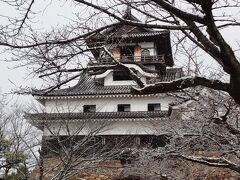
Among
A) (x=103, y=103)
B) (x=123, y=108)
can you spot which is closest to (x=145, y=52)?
(x=123, y=108)

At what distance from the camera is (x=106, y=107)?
22.6m

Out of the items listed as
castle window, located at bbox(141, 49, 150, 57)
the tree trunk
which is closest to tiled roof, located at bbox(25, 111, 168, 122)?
castle window, located at bbox(141, 49, 150, 57)

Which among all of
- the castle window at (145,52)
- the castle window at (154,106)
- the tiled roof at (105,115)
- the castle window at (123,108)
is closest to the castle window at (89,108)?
the castle window at (123,108)

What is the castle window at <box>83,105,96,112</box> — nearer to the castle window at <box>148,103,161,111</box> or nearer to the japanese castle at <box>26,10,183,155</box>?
the japanese castle at <box>26,10,183,155</box>

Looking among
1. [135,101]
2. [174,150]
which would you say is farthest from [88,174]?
[174,150]

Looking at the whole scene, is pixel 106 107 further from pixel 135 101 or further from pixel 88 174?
pixel 88 174

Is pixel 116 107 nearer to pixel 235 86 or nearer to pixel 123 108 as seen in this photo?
pixel 123 108

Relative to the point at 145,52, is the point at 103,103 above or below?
below

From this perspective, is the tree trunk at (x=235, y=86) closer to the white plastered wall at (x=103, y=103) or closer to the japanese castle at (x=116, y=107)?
the japanese castle at (x=116, y=107)

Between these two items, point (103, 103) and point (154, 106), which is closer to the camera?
point (154, 106)

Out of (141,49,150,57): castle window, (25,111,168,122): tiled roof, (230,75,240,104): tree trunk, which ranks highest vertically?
(141,49,150,57): castle window

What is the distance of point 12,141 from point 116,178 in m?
5.19

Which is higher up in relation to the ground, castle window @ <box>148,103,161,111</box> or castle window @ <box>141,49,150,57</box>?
castle window @ <box>141,49,150,57</box>

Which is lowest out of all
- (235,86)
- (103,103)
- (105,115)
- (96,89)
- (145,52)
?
(105,115)
